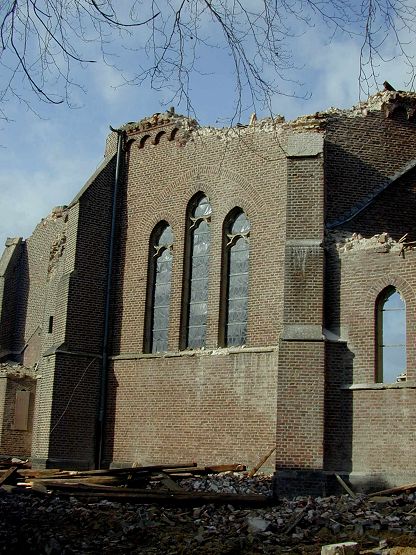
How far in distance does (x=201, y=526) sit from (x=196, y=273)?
29.1 feet

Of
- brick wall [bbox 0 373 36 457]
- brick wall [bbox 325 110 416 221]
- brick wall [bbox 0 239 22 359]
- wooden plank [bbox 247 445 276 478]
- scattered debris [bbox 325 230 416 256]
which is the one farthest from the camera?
brick wall [bbox 0 239 22 359]

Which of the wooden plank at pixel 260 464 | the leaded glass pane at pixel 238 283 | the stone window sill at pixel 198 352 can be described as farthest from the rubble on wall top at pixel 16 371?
the wooden plank at pixel 260 464

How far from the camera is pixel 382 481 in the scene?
15.9m

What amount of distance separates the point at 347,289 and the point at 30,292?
1175cm

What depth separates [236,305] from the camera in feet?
64.4

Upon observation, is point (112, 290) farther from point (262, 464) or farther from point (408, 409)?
point (408, 409)

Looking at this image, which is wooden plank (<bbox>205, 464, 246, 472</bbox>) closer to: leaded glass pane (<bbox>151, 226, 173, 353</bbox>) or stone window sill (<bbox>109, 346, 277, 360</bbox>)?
stone window sill (<bbox>109, 346, 277, 360</bbox>)

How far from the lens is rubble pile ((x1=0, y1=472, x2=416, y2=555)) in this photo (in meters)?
11.3

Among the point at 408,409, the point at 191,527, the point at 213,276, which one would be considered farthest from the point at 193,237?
the point at 191,527

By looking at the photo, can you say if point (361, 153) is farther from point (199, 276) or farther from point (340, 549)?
point (340, 549)

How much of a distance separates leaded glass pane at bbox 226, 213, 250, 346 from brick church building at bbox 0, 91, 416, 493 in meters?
0.04

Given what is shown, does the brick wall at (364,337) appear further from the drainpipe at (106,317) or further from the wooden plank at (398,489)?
the drainpipe at (106,317)

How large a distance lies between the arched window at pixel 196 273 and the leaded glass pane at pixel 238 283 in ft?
2.16

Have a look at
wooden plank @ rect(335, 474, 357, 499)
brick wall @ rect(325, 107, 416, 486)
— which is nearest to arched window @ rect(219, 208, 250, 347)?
brick wall @ rect(325, 107, 416, 486)
